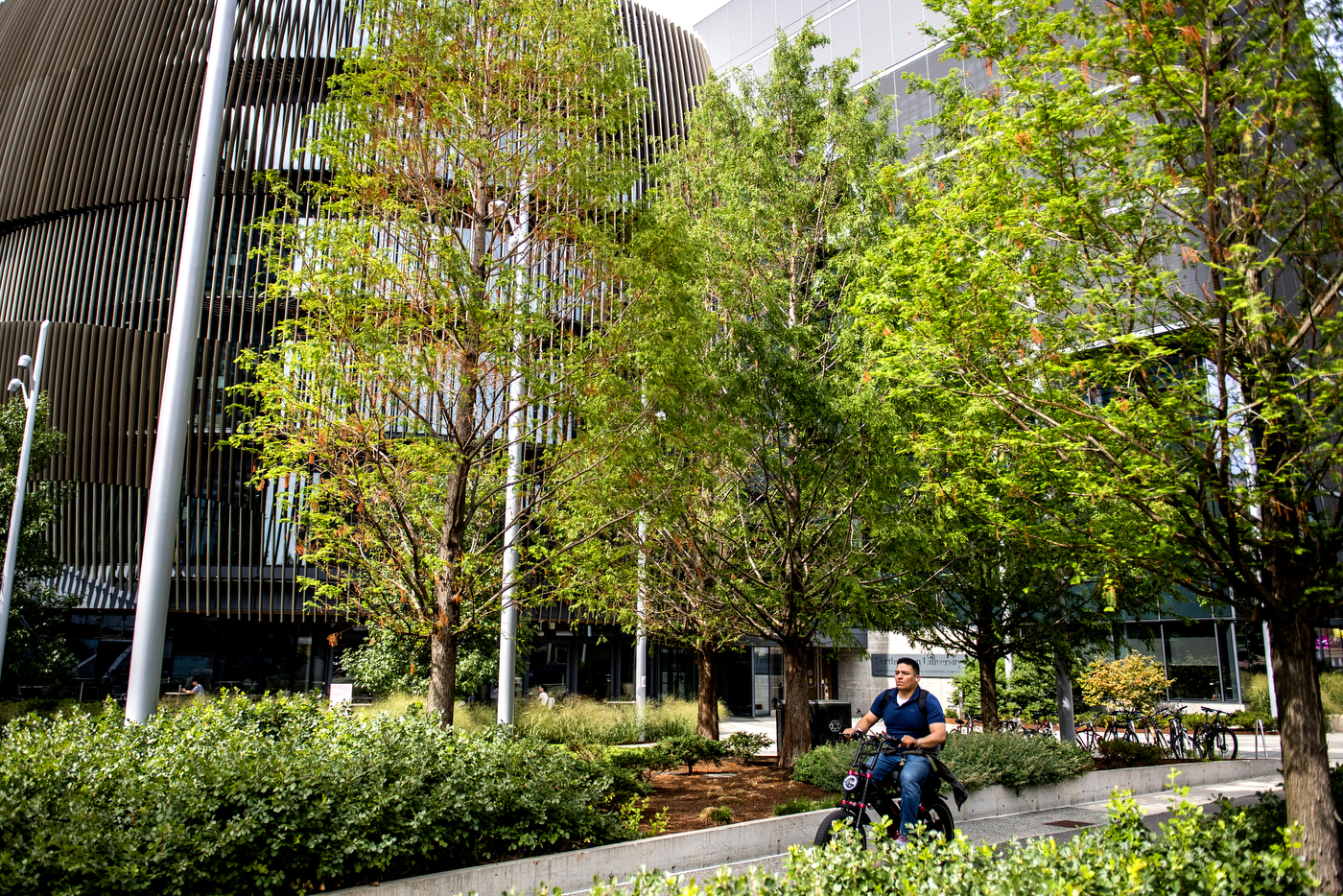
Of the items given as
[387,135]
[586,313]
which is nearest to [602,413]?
[586,313]

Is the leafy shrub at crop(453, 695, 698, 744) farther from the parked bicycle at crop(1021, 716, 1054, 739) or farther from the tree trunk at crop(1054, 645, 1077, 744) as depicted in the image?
the parked bicycle at crop(1021, 716, 1054, 739)

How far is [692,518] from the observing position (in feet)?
40.3

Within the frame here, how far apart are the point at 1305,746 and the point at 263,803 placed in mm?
7537

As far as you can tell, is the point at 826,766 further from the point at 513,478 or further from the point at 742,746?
the point at 513,478

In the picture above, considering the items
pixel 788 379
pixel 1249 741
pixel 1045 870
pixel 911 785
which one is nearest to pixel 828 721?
pixel 788 379

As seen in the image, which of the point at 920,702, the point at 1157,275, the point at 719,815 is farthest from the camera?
the point at 719,815

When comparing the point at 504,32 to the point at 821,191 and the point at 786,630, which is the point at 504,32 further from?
the point at 786,630

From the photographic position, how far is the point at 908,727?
22.3 feet

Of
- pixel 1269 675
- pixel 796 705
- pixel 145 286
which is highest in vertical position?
pixel 145 286

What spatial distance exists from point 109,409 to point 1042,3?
30.7m

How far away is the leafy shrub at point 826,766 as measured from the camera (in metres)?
10.1

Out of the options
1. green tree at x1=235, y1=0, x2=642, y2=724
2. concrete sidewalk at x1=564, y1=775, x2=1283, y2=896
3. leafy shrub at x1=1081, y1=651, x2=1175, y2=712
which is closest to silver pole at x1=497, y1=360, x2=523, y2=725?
green tree at x1=235, y1=0, x2=642, y2=724

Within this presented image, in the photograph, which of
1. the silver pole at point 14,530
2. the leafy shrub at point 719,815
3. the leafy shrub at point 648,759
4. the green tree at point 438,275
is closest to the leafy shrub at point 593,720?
the leafy shrub at point 648,759

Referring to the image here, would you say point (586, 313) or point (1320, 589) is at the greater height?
point (586, 313)
